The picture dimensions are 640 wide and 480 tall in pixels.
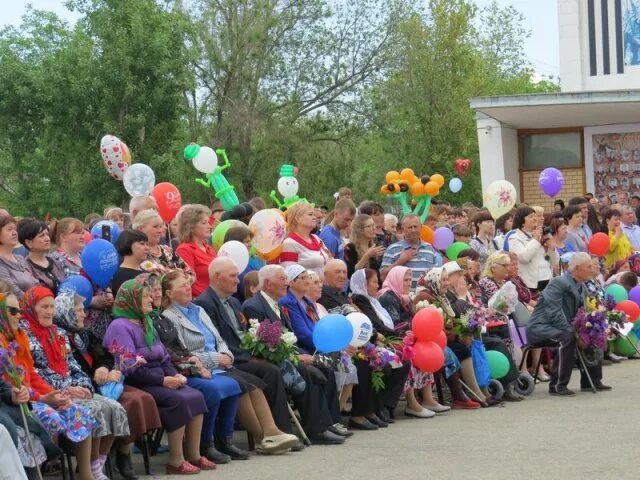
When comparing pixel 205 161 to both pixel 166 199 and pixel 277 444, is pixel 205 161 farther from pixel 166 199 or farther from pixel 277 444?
pixel 277 444

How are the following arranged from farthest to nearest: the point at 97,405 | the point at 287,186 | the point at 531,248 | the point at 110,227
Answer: the point at 287,186, the point at 531,248, the point at 110,227, the point at 97,405

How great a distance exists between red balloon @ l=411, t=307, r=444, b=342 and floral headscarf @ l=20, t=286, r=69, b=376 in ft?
12.9

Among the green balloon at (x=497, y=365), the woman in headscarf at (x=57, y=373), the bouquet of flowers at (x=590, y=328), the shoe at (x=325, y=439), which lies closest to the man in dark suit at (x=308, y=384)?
the shoe at (x=325, y=439)

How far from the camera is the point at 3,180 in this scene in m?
42.8

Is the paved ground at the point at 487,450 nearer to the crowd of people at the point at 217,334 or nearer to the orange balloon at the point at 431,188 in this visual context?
the crowd of people at the point at 217,334

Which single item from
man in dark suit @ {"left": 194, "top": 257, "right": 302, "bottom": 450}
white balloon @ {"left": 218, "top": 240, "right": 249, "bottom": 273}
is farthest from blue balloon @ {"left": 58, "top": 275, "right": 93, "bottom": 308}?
white balloon @ {"left": 218, "top": 240, "right": 249, "bottom": 273}

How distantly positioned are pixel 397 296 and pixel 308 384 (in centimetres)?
209

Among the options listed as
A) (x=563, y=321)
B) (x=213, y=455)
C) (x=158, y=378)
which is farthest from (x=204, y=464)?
(x=563, y=321)

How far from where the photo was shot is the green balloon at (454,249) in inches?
581

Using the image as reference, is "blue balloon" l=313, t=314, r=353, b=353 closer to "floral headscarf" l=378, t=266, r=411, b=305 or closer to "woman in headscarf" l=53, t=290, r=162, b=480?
"floral headscarf" l=378, t=266, r=411, b=305

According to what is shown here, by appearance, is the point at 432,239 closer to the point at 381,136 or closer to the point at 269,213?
the point at 269,213

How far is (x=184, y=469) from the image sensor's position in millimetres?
9047

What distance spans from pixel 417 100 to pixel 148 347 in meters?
26.5

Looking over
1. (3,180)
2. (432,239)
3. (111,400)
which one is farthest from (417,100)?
(111,400)
